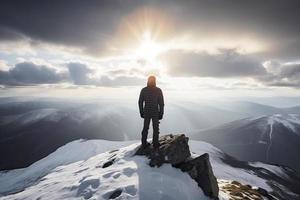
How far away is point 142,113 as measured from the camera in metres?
23.8

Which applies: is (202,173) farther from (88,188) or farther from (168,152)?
(88,188)

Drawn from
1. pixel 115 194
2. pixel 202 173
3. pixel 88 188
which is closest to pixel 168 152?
pixel 202 173

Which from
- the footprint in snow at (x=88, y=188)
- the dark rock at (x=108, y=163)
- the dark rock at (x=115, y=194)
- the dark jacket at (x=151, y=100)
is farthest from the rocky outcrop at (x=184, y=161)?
the footprint in snow at (x=88, y=188)

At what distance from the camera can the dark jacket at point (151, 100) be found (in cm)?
2336

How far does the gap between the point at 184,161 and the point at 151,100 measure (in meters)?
5.56

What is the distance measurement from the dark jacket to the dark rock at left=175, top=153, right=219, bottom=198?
479cm

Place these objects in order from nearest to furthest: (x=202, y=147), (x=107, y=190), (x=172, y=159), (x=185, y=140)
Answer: (x=107, y=190), (x=172, y=159), (x=185, y=140), (x=202, y=147)

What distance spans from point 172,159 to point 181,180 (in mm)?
2420

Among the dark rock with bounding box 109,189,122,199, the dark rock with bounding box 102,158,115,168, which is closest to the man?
the dark rock with bounding box 102,158,115,168

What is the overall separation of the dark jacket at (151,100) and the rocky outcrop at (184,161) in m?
2.92

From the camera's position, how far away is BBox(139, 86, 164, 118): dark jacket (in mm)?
23359

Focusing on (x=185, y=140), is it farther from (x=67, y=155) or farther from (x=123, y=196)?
(x=67, y=155)

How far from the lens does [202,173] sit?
71.2 ft

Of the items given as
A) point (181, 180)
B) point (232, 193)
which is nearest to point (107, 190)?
point (181, 180)
